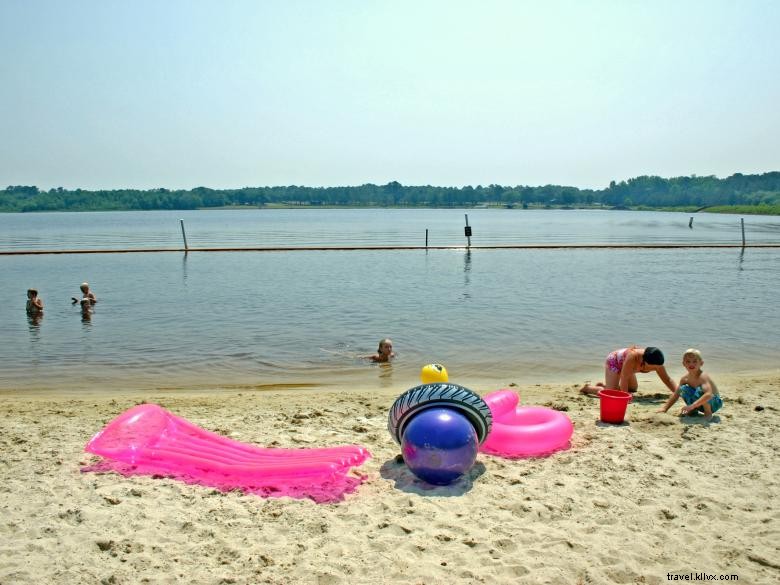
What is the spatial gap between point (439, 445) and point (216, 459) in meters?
2.33

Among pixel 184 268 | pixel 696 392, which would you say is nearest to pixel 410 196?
pixel 184 268

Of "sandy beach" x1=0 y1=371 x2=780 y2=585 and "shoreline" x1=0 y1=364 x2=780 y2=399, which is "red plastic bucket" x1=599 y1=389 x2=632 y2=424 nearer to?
"sandy beach" x1=0 y1=371 x2=780 y2=585

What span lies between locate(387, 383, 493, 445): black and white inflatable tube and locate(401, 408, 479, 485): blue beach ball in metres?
0.08

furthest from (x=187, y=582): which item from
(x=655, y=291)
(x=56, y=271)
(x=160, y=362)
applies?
(x=56, y=271)

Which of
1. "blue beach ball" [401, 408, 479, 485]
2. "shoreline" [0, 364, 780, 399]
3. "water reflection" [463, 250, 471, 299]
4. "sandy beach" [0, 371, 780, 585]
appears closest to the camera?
"sandy beach" [0, 371, 780, 585]

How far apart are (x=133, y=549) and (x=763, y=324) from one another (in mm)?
15820

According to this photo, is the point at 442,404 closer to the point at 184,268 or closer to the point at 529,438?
the point at 529,438

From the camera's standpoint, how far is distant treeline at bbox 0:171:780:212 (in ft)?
575

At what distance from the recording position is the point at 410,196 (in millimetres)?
193875

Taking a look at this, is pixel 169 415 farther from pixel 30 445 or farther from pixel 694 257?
pixel 694 257

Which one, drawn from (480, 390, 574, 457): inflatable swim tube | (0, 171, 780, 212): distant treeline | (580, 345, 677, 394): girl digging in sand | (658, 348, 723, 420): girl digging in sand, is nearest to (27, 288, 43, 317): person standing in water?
(480, 390, 574, 457): inflatable swim tube

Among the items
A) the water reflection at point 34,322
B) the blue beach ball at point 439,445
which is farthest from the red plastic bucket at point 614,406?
the water reflection at point 34,322

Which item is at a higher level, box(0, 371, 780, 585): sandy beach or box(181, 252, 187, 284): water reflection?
box(181, 252, 187, 284): water reflection

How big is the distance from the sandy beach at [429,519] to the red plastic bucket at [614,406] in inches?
8.6
